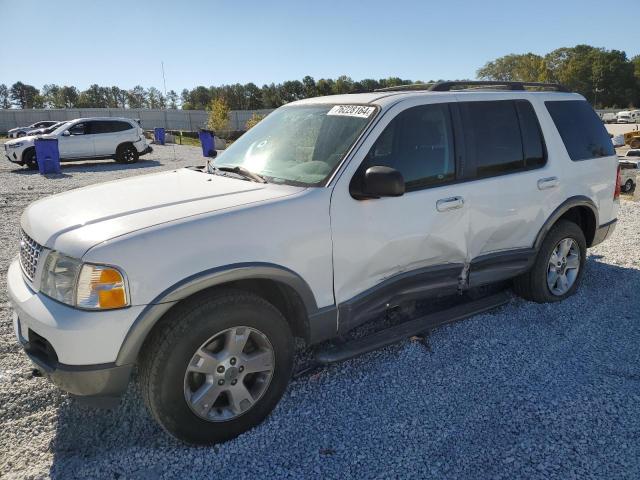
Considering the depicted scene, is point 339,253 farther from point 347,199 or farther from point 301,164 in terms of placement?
point 301,164

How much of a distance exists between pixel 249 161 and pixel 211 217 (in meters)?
1.10

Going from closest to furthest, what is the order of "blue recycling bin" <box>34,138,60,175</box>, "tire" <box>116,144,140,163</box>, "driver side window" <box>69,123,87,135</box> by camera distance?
"blue recycling bin" <box>34,138,60,175</box> → "driver side window" <box>69,123,87,135</box> → "tire" <box>116,144,140,163</box>

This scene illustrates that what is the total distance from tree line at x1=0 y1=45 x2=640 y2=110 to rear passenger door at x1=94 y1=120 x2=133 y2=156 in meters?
71.5

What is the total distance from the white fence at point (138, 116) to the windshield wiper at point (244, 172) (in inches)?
2194

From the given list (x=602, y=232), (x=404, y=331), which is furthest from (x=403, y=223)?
(x=602, y=232)

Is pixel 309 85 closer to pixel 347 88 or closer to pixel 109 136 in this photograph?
pixel 347 88

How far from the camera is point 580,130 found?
4477mm

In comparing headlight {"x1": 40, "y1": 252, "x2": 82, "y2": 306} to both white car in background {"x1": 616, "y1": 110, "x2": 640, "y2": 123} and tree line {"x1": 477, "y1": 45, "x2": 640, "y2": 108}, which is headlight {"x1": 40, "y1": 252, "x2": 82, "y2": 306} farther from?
tree line {"x1": 477, "y1": 45, "x2": 640, "y2": 108}

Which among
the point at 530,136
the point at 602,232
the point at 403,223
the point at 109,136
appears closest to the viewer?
the point at 403,223

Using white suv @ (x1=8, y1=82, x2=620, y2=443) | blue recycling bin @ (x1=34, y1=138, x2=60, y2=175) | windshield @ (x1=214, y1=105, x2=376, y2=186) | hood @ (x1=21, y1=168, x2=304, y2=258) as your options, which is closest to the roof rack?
white suv @ (x1=8, y1=82, x2=620, y2=443)

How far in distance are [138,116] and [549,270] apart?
62.2 m

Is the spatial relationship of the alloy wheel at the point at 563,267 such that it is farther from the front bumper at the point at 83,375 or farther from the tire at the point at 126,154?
the tire at the point at 126,154

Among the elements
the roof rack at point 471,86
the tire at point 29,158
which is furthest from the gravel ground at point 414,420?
the tire at point 29,158

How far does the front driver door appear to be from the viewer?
2.95 meters
